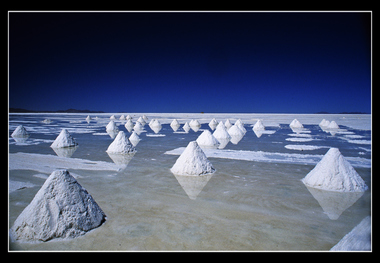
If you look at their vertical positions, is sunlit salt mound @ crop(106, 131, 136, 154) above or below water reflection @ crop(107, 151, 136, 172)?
above

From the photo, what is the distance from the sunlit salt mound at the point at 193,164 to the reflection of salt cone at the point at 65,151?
4.90 metres

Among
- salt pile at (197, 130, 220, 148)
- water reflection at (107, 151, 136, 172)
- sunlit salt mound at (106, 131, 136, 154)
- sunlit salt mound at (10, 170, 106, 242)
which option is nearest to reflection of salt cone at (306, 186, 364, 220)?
sunlit salt mound at (10, 170, 106, 242)

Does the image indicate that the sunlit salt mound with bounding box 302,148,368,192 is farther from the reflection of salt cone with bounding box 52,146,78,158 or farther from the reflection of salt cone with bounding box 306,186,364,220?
the reflection of salt cone with bounding box 52,146,78,158

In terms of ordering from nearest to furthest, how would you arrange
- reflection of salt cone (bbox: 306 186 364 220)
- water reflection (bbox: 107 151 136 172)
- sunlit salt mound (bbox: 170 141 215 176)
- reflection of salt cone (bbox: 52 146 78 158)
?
reflection of salt cone (bbox: 306 186 364 220) < sunlit salt mound (bbox: 170 141 215 176) < water reflection (bbox: 107 151 136 172) < reflection of salt cone (bbox: 52 146 78 158)

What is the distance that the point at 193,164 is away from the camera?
19.8ft

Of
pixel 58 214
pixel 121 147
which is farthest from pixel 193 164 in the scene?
pixel 121 147

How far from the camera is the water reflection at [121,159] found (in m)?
7.05

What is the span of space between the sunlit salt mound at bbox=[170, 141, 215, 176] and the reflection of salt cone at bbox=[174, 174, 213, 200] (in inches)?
5.8

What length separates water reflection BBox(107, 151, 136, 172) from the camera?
7.05 metres

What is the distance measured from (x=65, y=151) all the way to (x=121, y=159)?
3.25 meters

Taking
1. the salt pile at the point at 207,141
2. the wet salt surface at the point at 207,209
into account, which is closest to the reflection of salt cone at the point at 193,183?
the wet salt surface at the point at 207,209

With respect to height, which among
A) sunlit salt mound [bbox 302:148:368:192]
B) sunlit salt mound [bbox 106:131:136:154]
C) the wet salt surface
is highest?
sunlit salt mound [bbox 106:131:136:154]

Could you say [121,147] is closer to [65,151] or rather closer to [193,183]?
[65,151]

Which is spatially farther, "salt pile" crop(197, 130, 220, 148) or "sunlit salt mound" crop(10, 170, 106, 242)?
"salt pile" crop(197, 130, 220, 148)
